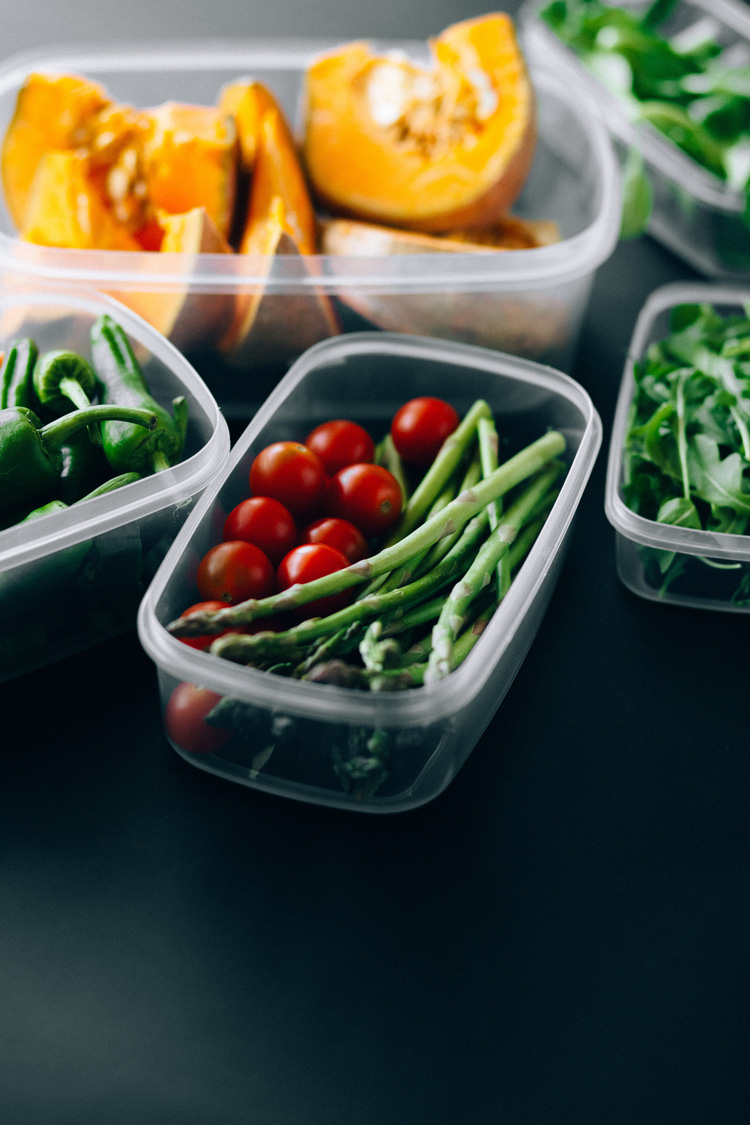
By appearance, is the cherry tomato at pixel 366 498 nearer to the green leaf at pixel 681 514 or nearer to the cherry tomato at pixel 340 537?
the cherry tomato at pixel 340 537

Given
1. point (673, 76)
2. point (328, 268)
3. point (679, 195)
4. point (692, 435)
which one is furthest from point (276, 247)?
point (673, 76)

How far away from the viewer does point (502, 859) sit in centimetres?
76

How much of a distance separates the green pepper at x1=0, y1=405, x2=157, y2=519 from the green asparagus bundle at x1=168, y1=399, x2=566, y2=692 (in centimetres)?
19

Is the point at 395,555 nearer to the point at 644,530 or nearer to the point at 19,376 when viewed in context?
the point at 644,530

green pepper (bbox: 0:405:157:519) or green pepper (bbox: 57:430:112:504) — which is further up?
green pepper (bbox: 0:405:157:519)

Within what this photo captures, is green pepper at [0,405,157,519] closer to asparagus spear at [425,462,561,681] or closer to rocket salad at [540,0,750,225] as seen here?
asparagus spear at [425,462,561,681]

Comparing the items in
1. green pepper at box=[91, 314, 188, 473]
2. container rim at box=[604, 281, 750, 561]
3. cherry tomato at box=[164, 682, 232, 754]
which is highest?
green pepper at box=[91, 314, 188, 473]

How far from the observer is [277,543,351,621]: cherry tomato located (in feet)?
2.63

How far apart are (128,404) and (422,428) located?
0.30 m

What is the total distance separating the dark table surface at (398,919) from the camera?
0.64m

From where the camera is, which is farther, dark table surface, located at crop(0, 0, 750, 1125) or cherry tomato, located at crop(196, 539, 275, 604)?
cherry tomato, located at crop(196, 539, 275, 604)

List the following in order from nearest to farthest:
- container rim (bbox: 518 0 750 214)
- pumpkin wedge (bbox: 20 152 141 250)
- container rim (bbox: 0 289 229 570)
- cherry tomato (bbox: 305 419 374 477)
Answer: container rim (bbox: 0 289 229 570) → cherry tomato (bbox: 305 419 374 477) → pumpkin wedge (bbox: 20 152 141 250) → container rim (bbox: 518 0 750 214)

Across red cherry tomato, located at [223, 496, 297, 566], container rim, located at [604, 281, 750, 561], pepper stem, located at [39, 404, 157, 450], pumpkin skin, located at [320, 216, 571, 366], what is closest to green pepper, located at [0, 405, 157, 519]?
pepper stem, located at [39, 404, 157, 450]

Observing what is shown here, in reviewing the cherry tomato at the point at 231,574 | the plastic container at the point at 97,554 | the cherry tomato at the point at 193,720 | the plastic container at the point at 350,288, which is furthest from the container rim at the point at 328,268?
the cherry tomato at the point at 193,720
